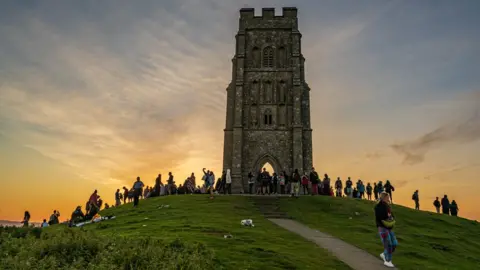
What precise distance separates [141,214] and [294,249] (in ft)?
45.6

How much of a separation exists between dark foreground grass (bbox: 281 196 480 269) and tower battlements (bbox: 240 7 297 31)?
29979 mm

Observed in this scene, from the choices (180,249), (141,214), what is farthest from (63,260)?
(141,214)

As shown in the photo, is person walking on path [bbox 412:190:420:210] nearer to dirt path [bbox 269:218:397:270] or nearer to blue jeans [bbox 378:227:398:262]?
dirt path [bbox 269:218:397:270]

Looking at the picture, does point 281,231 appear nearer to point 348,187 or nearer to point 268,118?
point 348,187

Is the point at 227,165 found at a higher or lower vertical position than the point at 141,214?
higher

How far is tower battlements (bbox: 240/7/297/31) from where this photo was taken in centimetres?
5572

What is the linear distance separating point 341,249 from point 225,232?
5063 millimetres

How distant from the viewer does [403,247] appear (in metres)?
19.4

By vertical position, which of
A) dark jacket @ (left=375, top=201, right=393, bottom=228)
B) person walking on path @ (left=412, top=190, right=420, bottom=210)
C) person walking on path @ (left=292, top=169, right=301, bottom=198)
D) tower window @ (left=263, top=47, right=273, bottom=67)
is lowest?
dark jacket @ (left=375, top=201, right=393, bottom=228)

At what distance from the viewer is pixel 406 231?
24875 mm

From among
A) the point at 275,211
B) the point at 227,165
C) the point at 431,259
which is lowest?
the point at 431,259

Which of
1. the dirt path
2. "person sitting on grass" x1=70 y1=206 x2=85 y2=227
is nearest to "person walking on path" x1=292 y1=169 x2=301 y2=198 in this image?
the dirt path

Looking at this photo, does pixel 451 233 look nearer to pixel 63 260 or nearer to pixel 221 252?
pixel 221 252

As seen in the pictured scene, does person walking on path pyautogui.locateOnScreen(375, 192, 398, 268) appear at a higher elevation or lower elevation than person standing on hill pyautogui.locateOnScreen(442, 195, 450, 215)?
lower
